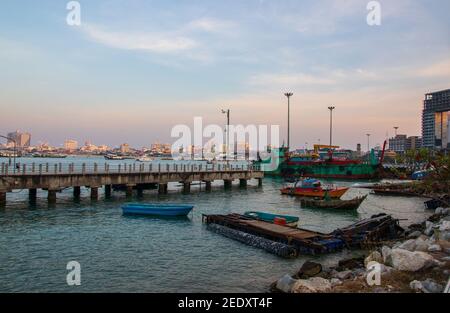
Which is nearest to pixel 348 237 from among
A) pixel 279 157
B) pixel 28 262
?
pixel 28 262

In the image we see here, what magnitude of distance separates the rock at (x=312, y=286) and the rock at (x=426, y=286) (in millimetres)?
3166

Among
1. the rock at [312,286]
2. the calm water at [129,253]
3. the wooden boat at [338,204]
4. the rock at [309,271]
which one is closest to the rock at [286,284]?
the rock at [312,286]

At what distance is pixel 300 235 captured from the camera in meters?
25.7

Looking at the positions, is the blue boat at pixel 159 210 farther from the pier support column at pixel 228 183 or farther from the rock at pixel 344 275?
the pier support column at pixel 228 183

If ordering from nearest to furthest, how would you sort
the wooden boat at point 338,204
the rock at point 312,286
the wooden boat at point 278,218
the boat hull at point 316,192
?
the rock at point 312,286
the wooden boat at point 278,218
the wooden boat at point 338,204
the boat hull at point 316,192

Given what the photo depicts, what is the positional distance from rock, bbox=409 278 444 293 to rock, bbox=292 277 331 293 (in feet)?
10.4

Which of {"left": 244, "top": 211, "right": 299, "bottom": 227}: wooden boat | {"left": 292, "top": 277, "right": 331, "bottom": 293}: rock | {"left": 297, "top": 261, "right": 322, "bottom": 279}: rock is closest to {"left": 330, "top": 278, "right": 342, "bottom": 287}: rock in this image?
{"left": 292, "top": 277, "right": 331, "bottom": 293}: rock

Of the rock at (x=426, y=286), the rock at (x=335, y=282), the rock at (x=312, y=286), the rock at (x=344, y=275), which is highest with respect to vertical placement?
the rock at (x=426, y=286)

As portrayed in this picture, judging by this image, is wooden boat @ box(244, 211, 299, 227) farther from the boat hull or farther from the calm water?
the boat hull

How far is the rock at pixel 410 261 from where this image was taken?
15.4 m
